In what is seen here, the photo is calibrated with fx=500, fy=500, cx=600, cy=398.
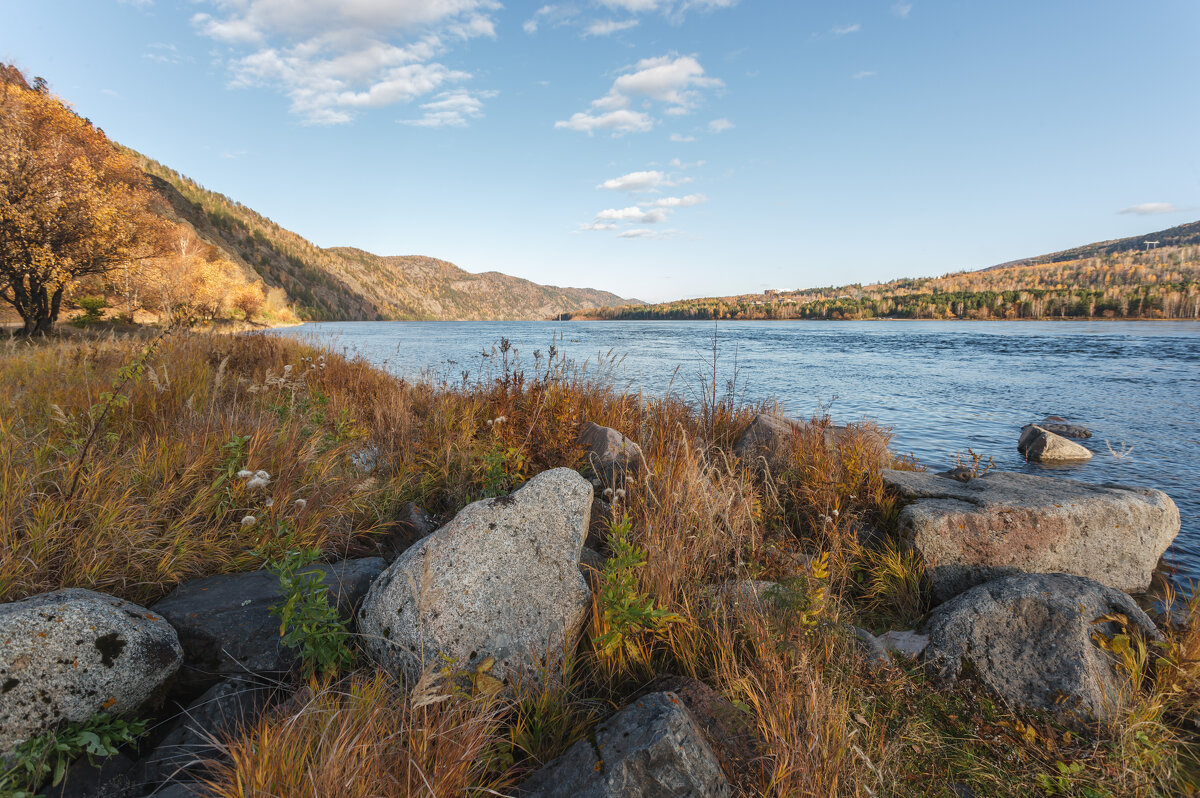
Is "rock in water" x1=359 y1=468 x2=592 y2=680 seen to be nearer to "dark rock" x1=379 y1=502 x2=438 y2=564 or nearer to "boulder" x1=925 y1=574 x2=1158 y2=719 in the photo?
"dark rock" x1=379 y1=502 x2=438 y2=564

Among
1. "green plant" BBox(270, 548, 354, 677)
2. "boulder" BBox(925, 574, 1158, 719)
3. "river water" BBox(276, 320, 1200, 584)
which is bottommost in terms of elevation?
"river water" BBox(276, 320, 1200, 584)

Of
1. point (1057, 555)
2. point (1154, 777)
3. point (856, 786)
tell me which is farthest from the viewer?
point (1057, 555)

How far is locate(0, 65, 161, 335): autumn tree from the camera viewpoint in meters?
15.2

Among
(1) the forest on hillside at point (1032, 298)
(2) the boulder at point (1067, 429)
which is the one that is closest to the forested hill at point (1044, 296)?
(1) the forest on hillside at point (1032, 298)

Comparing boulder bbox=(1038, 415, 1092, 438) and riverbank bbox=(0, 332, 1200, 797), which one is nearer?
riverbank bbox=(0, 332, 1200, 797)

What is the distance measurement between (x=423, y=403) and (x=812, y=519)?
5842mm

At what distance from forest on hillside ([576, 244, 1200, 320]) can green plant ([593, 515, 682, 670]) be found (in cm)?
3414

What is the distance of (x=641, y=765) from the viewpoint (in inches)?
79.2

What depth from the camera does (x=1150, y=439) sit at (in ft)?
33.4

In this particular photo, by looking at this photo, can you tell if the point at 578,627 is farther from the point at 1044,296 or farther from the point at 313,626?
the point at 1044,296

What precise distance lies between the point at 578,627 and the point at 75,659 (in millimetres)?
2354

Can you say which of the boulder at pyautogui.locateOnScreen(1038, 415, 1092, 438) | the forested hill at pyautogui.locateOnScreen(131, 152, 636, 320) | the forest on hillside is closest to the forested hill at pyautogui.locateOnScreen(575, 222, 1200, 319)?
the forest on hillside

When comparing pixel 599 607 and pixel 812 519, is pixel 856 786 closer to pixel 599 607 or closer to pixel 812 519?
pixel 599 607

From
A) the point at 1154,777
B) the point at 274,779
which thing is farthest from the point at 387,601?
the point at 1154,777
